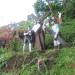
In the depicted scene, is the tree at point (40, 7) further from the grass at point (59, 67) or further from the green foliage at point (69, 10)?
the grass at point (59, 67)

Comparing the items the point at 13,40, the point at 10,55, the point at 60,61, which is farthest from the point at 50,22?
the point at 60,61

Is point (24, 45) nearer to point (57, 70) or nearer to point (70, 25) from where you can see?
point (57, 70)

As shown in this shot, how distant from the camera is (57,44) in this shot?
11.4 meters

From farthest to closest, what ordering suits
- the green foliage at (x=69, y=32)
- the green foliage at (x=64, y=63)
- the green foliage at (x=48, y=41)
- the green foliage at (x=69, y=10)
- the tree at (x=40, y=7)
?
the tree at (x=40, y=7), the green foliage at (x=69, y=10), the green foliage at (x=69, y=32), the green foliage at (x=48, y=41), the green foliage at (x=64, y=63)

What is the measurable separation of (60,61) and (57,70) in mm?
446

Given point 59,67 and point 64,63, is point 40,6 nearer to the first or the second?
point 64,63

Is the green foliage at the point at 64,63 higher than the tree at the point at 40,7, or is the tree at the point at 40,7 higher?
the tree at the point at 40,7

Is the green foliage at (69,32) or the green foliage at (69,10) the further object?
the green foliage at (69,10)

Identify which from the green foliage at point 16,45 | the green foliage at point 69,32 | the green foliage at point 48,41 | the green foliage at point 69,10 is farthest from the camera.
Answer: the green foliage at point 69,10

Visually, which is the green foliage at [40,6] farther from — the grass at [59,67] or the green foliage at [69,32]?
the grass at [59,67]

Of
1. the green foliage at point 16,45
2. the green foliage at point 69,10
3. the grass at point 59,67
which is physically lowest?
the grass at point 59,67

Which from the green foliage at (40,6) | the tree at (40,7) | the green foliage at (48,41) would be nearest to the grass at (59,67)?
the green foliage at (48,41)

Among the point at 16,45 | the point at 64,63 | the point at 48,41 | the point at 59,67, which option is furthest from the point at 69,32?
the point at 59,67

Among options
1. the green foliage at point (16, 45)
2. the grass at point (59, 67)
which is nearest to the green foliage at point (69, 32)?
the green foliage at point (16, 45)
